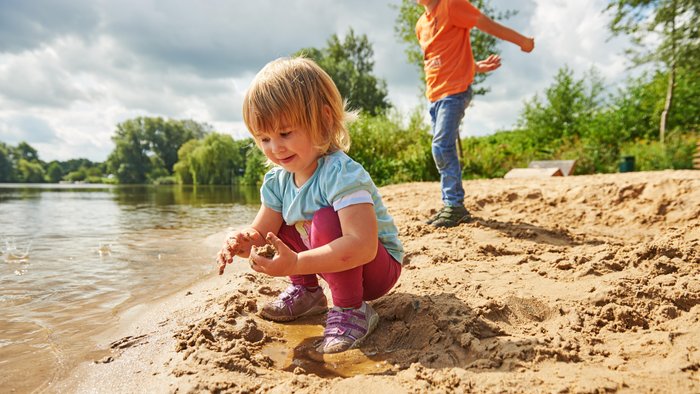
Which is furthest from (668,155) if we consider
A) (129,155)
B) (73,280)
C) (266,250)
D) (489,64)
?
(129,155)

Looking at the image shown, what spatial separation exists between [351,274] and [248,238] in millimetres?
459

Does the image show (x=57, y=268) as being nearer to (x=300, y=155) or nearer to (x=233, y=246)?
(x=233, y=246)

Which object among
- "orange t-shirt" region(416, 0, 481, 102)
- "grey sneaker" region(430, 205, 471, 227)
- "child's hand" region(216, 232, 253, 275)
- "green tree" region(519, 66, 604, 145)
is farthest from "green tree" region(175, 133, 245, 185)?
"child's hand" region(216, 232, 253, 275)

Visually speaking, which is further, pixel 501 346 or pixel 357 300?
pixel 357 300

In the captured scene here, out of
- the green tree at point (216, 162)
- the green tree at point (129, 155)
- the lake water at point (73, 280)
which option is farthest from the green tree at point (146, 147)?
the lake water at point (73, 280)

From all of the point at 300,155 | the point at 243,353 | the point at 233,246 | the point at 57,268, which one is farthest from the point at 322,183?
the point at 57,268

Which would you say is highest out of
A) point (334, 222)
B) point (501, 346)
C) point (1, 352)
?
point (334, 222)

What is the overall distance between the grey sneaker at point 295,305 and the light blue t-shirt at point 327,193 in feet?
0.86

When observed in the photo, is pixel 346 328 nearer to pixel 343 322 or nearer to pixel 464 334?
pixel 343 322

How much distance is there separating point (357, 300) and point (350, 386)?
490mm

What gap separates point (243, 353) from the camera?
139 centimetres

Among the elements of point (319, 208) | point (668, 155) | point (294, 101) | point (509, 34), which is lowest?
point (319, 208)

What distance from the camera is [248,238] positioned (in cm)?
173

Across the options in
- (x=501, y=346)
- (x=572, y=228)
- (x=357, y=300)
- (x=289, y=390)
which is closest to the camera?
(x=289, y=390)
